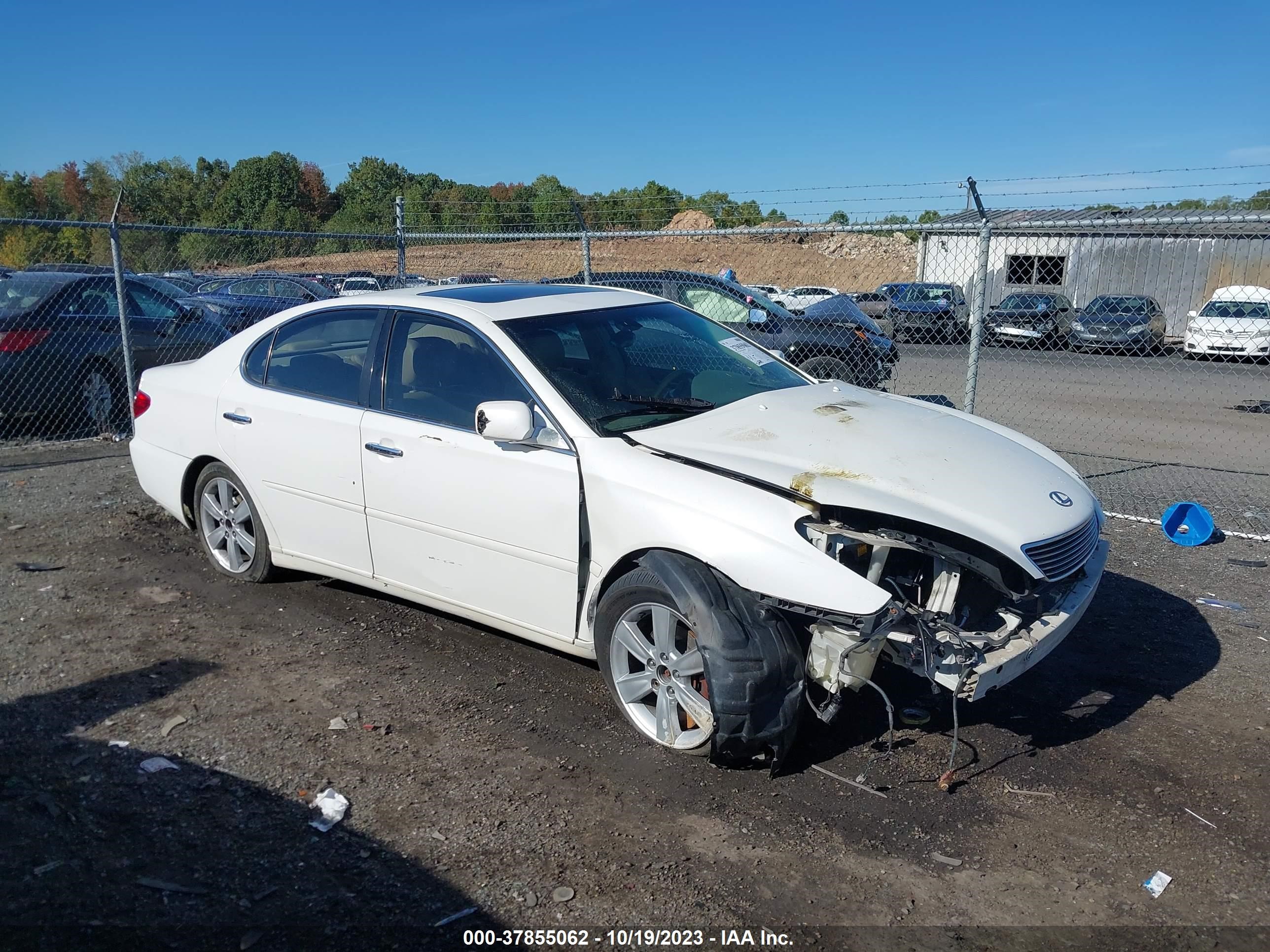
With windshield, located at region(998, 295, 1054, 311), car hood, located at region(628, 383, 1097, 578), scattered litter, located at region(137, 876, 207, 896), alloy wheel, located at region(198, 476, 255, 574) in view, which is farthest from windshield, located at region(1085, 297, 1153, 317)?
scattered litter, located at region(137, 876, 207, 896)

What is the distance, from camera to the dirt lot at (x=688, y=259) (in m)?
27.5

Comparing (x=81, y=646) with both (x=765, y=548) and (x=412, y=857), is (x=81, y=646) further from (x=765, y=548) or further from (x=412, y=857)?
(x=765, y=548)

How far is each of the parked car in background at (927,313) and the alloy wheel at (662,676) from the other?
14826mm

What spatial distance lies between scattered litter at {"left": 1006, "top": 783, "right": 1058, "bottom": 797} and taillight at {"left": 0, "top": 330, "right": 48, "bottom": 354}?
9.43 metres

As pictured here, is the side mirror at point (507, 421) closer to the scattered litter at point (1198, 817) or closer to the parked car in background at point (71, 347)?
the scattered litter at point (1198, 817)

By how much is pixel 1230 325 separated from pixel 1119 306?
407cm

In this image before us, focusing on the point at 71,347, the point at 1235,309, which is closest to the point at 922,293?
the point at 1235,309

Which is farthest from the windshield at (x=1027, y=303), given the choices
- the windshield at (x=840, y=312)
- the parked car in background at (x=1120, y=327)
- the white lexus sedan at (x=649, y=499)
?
the white lexus sedan at (x=649, y=499)

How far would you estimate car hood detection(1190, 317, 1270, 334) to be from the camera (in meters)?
17.7

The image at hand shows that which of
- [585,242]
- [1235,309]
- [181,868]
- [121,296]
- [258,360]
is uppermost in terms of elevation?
[585,242]

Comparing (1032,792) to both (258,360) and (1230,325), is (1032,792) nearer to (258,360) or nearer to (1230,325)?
(258,360)

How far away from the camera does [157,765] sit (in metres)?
3.69

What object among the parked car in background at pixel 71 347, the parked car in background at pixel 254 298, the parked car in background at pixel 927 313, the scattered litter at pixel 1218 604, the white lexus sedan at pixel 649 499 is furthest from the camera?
the parked car in background at pixel 927 313

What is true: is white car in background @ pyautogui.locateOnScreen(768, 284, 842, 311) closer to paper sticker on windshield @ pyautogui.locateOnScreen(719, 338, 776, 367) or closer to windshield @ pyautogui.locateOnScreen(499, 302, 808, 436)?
paper sticker on windshield @ pyautogui.locateOnScreen(719, 338, 776, 367)
